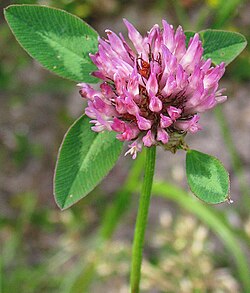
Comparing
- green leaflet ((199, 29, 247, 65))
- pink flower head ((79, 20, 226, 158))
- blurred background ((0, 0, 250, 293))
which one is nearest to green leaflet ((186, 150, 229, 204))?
pink flower head ((79, 20, 226, 158))

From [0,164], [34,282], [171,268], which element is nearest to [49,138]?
[0,164]

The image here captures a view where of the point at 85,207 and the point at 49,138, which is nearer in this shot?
the point at 85,207

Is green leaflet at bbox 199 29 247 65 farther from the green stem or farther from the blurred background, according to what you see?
the blurred background

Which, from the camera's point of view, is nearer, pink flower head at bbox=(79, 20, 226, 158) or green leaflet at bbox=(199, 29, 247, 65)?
pink flower head at bbox=(79, 20, 226, 158)

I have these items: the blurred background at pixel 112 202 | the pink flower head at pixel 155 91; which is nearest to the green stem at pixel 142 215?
the pink flower head at pixel 155 91

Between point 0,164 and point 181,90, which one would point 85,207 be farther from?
point 181,90
